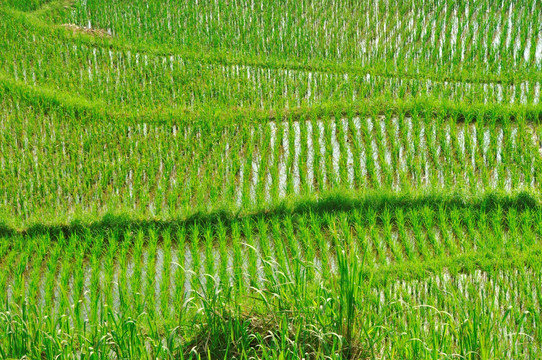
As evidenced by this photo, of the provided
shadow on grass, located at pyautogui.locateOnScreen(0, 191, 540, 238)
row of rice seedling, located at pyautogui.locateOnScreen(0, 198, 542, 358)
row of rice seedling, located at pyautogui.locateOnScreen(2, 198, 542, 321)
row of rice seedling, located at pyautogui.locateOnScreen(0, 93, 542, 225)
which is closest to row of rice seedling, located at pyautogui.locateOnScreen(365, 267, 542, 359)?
row of rice seedling, located at pyautogui.locateOnScreen(0, 198, 542, 358)

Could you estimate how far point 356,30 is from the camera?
8.62 meters

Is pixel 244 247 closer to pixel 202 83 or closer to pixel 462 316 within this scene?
pixel 462 316

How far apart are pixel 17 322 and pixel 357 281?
65.0 inches

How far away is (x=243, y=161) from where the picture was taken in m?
6.13

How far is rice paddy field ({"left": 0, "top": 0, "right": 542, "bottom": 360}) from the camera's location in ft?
12.0

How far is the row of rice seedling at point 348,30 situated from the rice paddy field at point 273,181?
0.04 metres

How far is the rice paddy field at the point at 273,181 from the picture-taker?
3.65m

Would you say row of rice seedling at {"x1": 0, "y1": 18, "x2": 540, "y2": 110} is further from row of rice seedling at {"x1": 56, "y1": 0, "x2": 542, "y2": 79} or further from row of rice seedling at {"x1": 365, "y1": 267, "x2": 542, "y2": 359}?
row of rice seedling at {"x1": 365, "y1": 267, "x2": 542, "y2": 359}

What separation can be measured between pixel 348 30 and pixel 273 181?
11.3 ft

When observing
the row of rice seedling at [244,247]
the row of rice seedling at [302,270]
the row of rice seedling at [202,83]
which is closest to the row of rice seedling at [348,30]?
the row of rice seedling at [202,83]

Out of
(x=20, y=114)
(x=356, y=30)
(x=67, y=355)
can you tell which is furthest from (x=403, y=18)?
(x=67, y=355)

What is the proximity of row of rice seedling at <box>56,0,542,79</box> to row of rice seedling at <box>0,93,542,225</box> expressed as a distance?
1443 millimetres

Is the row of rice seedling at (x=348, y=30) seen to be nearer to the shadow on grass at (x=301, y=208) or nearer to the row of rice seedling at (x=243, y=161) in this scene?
the row of rice seedling at (x=243, y=161)

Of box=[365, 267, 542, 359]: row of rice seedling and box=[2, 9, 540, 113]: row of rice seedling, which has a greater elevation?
box=[2, 9, 540, 113]: row of rice seedling
